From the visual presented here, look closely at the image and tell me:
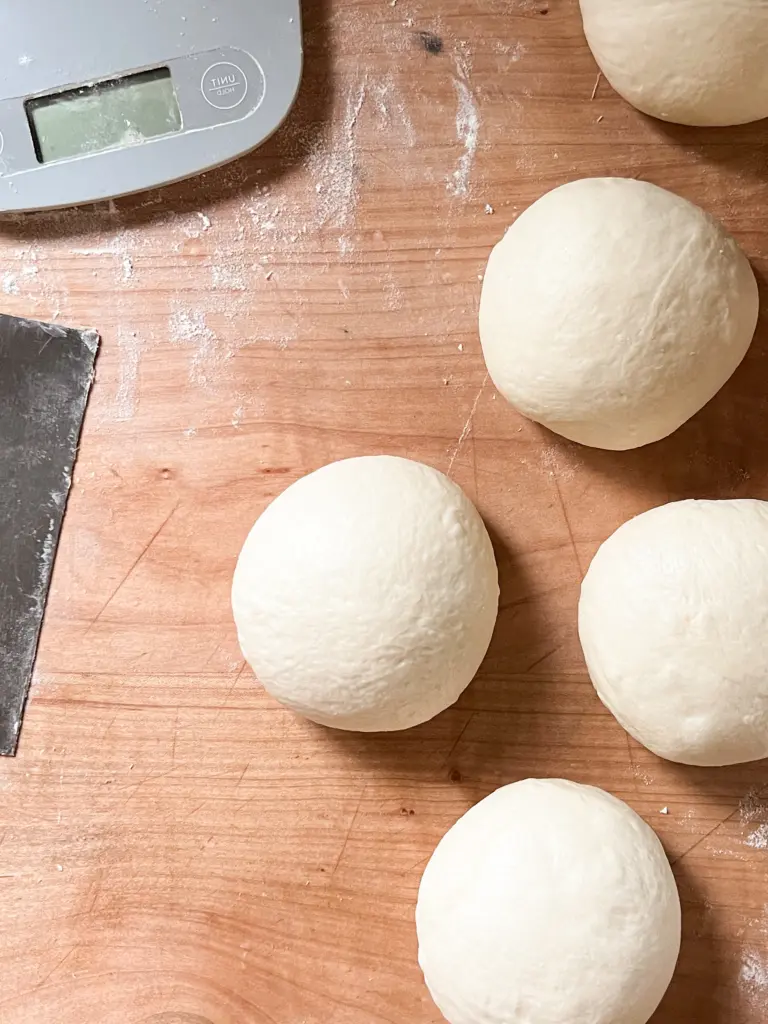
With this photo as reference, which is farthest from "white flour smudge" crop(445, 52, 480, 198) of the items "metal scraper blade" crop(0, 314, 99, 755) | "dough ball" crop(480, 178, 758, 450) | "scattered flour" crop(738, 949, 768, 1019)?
"scattered flour" crop(738, 949, 768, 1019)

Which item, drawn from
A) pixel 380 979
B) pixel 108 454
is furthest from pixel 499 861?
pixel 108 454

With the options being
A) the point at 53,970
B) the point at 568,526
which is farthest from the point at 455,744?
the point at 53,970

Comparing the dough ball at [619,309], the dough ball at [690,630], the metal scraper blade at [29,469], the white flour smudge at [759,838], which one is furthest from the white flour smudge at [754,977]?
the metal scraper blade at [29,469]

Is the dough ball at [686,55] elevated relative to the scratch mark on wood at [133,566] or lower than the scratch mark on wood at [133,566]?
elevated

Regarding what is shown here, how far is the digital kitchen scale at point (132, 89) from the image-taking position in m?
1.03

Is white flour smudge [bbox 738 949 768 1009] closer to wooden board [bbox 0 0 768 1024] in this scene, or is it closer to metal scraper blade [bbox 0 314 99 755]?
wooden board [bbox 0 0 768 1024]

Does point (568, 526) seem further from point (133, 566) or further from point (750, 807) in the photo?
point (133, 566)

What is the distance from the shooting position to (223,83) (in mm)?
1034

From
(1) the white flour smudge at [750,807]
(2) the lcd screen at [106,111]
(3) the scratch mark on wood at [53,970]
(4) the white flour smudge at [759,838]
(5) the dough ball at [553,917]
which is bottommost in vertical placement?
(3) the scratch mark on wood at [53,970]

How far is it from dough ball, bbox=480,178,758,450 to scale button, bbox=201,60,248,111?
361mm

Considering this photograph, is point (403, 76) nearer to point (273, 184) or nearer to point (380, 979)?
point (273, 184)

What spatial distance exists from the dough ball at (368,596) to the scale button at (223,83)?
1.48 feet

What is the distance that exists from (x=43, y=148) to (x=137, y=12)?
7.4 inches

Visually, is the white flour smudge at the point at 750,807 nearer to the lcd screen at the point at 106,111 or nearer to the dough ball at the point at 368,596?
the dough ball at the point at 368,596
